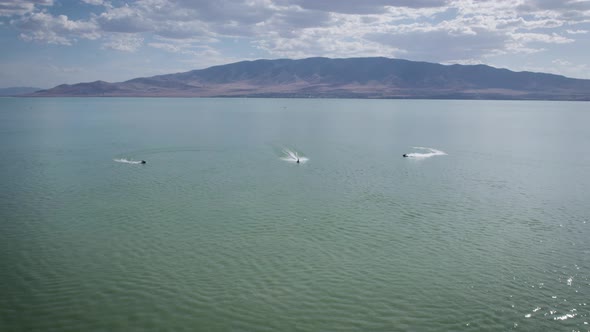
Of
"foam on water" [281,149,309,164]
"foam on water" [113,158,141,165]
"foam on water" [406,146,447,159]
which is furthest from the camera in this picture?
"foam on water" [406,146,447,159]

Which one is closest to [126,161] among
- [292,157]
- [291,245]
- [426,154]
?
[292,157]

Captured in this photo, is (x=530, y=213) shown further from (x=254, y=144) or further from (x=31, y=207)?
(x=254, y=144)

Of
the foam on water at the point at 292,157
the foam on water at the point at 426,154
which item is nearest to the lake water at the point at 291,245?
the foam on water at the point at 292,157

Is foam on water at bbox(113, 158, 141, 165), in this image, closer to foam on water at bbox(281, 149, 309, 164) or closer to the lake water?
→ the lake water

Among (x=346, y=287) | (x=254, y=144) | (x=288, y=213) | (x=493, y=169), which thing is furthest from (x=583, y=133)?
(x=346, y=287)

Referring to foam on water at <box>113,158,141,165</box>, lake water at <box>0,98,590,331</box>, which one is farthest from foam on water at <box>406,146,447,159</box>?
foam on water at <box>113,158,141,165</box>
